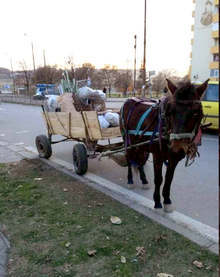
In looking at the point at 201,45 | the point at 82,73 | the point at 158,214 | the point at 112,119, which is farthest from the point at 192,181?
the point at 201,45

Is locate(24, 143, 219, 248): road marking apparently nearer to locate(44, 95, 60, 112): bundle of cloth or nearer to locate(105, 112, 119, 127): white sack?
locate(105, 112, 119, 127): white sack

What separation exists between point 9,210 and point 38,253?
1221 millimetres

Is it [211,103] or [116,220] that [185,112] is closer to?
[116,220]

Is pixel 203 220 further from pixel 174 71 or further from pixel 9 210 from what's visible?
pixel 174 71

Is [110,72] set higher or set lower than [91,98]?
higher

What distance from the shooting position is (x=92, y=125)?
4.62 metres

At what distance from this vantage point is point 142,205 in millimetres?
3727

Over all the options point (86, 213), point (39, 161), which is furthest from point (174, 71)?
point (86, 213)

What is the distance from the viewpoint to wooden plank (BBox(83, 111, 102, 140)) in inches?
176

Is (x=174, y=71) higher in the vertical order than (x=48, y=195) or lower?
higher

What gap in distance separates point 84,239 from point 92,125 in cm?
229

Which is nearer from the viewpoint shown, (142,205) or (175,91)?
(175,91)

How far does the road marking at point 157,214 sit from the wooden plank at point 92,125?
0.90 metres

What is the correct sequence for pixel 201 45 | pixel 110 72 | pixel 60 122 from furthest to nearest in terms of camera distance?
pixel 110 72 → pixel 201 45 → pixel 60 122
